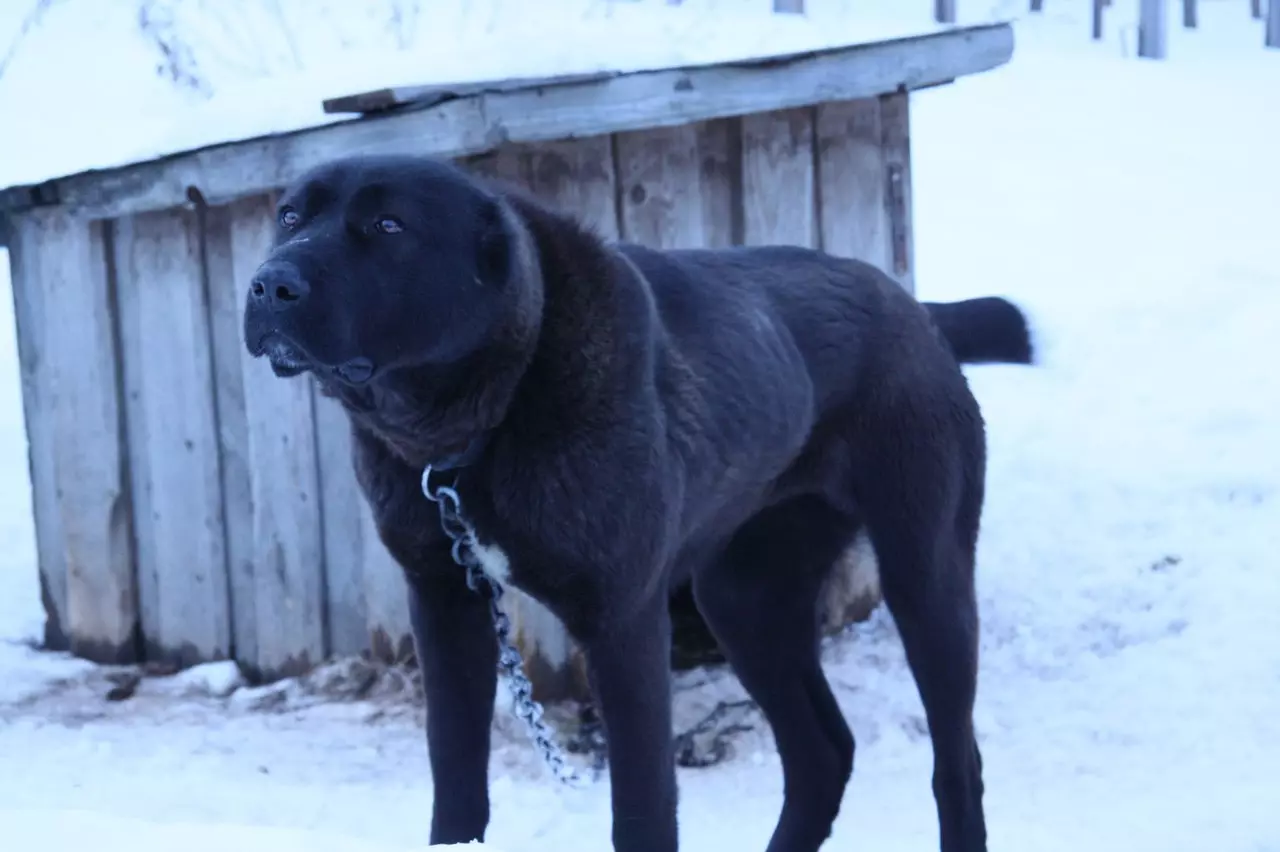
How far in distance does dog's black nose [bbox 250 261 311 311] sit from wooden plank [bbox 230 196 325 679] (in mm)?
2462

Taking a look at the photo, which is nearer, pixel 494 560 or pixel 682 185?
pixel 494 560

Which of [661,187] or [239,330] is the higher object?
[661,187]

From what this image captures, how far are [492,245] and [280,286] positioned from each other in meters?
0.44

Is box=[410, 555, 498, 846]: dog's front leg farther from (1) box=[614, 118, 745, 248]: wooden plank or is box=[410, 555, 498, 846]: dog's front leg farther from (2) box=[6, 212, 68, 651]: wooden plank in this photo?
(2) box=[6, 212, 68, 651]: wooden plank

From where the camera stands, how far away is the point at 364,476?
9.67 ft

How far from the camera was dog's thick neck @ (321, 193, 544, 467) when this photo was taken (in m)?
2.72

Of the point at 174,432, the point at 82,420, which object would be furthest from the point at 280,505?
the point at 82,420

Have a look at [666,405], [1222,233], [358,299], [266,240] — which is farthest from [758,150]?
[1222,233]

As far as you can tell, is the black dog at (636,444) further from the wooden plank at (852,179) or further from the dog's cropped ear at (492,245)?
the wooden plank at (852,179)

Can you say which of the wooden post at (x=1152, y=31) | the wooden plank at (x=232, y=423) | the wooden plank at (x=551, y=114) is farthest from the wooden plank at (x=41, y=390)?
the wooden post at (x=1152, y=31)

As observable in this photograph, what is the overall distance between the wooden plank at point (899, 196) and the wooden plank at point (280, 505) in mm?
2044

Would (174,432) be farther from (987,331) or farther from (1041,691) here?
(1041,691)

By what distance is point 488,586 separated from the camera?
2.92 m

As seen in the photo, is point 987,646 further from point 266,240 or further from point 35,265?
point 35,265
